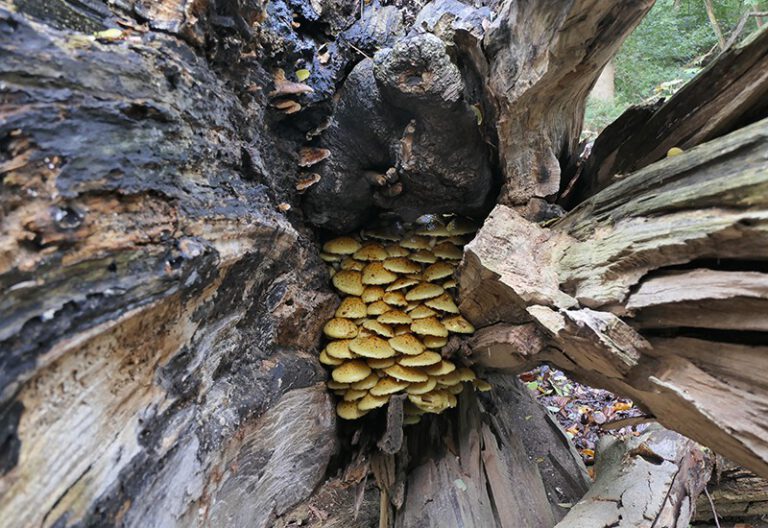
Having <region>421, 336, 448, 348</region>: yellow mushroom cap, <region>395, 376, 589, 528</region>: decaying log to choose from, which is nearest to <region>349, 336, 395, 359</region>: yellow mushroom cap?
<region>421, 336, 448, 348</region>: yellow mushroom cap

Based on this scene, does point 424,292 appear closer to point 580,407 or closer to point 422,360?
point 422,360

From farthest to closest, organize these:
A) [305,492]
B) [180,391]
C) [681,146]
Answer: [305,492] < [681,146] < [180,391]

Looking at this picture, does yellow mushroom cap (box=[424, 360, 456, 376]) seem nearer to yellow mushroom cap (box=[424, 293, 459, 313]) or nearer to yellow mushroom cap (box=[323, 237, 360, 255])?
yellow mushroom cap (box=[424, 293, 459, 313])

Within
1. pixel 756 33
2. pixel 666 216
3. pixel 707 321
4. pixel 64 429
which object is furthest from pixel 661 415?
pixel 64 429

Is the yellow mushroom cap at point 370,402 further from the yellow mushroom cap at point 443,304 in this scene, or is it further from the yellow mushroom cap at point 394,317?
the yellow mushroom cap at point 443,304

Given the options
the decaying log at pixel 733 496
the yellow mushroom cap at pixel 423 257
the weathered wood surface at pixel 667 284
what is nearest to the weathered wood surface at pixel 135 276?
the yellow mushroom cap at pixel 423 257

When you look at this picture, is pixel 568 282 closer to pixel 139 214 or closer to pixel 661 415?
pixel 661 415

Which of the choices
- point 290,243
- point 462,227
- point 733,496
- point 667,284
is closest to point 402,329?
point 462,227
